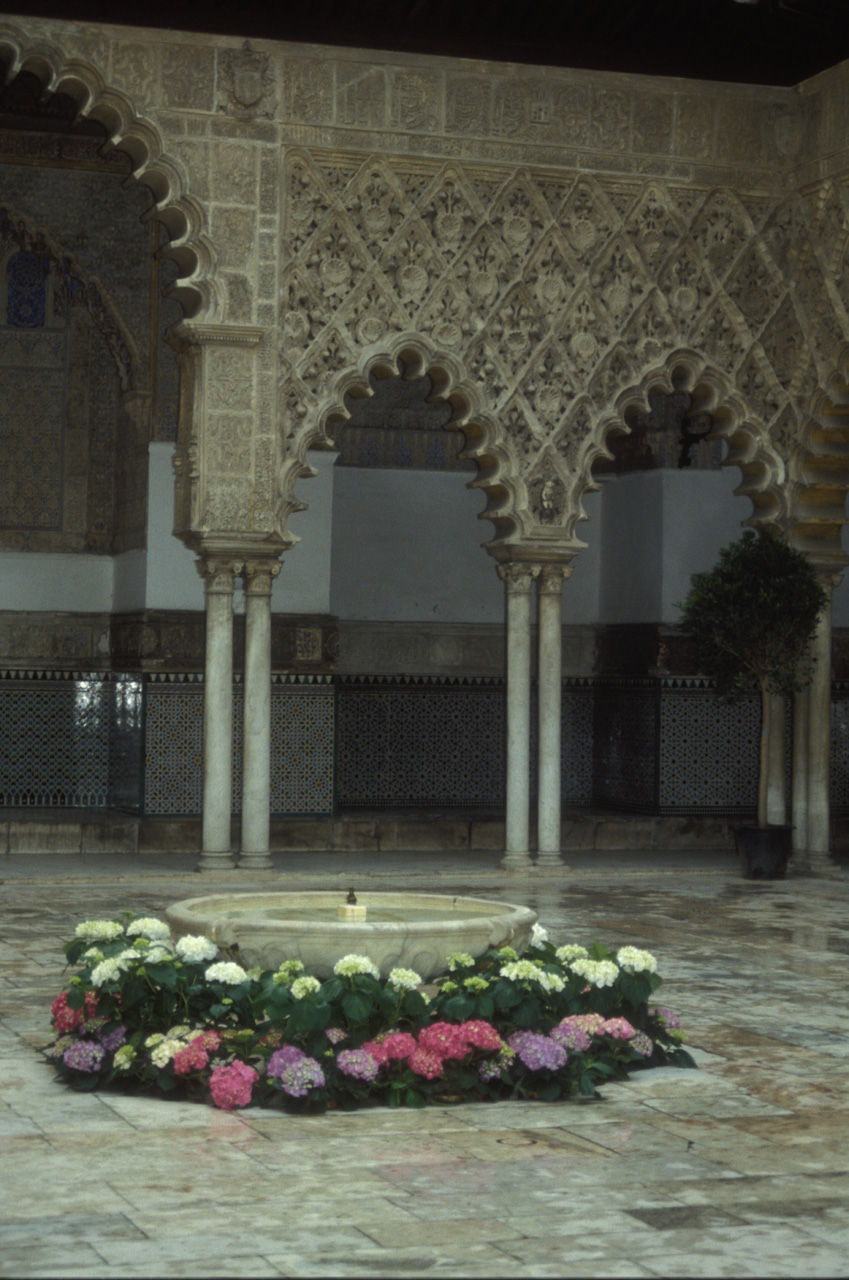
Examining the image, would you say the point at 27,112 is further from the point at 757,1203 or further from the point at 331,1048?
the point at 757,1203

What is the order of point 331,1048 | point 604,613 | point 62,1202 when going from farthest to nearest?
1. point 604,613
2. point 331,1048
3. point 62,1202

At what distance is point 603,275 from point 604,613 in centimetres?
349

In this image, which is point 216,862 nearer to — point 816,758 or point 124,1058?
point 816,758

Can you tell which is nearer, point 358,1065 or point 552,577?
point 358,1065

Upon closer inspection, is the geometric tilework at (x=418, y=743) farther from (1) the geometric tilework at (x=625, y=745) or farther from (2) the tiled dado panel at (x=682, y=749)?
(2) the tiled dado panel at (x=682, y=749)

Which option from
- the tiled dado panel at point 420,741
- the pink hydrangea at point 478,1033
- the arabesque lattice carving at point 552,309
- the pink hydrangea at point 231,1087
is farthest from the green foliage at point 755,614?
the pink hydrangea at point 231,1087

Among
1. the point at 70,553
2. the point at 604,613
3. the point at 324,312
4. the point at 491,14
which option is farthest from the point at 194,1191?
the point at 604,613

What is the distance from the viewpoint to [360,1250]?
3.84 meters

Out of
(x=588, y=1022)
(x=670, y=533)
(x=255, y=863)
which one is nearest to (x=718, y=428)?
(x=670, y=533)

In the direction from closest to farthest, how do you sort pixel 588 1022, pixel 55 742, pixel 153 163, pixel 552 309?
1. pixel 588 1022
2. pixel 153 163
3. pixel 552 309
4. pixel 55 742

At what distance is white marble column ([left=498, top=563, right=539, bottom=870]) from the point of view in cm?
1155

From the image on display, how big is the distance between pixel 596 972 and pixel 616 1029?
18 cm

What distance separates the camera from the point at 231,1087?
5.16 m

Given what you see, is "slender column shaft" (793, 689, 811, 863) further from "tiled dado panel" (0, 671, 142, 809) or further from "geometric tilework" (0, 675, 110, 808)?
"geometric tilework" (0, 675, 110, 808)
